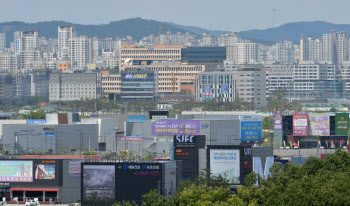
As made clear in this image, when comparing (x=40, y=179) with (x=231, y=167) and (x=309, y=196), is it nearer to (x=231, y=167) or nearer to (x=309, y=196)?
(x=231, y=167)

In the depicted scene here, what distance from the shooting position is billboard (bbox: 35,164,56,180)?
8719cm

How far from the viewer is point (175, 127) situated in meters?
128

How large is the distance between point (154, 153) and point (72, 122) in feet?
59.9

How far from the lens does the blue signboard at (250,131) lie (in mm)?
132000

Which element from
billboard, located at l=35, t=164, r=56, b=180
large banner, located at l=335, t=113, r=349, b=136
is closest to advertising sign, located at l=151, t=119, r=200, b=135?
large banner, located at l=335, t=113, r=349, b=136

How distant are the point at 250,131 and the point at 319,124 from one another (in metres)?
25.5

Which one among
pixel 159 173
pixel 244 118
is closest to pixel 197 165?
pixel 159 173

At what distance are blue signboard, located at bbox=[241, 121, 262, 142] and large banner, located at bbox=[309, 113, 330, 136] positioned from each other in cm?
2303

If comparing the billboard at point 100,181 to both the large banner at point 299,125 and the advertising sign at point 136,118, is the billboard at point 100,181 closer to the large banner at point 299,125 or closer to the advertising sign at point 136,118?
the advertising sign at point 136,118

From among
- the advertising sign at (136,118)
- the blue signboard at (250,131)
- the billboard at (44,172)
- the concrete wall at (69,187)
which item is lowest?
the concrete wall at (69,187)

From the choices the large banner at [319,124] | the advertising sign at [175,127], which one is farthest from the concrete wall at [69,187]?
the large banner at [319,124]

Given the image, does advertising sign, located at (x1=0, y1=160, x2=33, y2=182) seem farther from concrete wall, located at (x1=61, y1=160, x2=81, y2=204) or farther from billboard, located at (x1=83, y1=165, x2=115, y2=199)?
billboard, located at (x1=83, y1=165, x2=115, y2=199)

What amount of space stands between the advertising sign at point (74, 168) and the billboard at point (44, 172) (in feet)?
5.13

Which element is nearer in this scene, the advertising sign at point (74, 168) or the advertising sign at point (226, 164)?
the advertising sign at point (226, 164)
